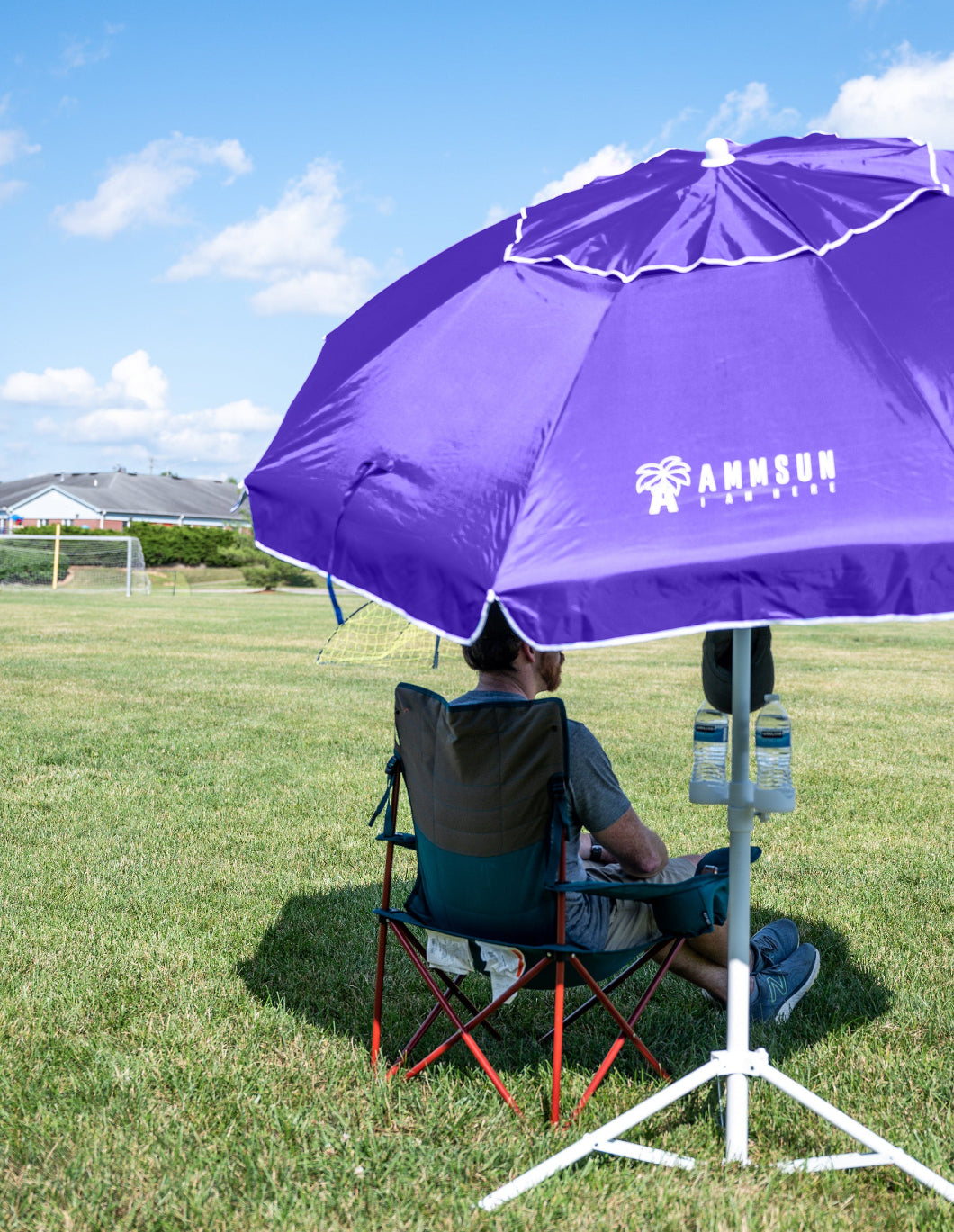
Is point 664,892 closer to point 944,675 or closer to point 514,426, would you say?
point 514,426

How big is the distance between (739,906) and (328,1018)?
5.23ft

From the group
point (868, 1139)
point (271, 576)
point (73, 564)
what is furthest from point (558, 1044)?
point (271, 576)

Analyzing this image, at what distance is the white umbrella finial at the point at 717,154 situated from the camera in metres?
2.87

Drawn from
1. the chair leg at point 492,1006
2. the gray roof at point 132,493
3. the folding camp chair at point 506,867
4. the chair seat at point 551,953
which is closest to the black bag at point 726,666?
the folding camp chair at point 506,867

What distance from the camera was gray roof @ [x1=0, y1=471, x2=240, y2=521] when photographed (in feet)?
280

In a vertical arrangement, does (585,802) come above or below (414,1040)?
above

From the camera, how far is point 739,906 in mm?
2969

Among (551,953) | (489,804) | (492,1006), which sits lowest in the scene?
(492,1006)

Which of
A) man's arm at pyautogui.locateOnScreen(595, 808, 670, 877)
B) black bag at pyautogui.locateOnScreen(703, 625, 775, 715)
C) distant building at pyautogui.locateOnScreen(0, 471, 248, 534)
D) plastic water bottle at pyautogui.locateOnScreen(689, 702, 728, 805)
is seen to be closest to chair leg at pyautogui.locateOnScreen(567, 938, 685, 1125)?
man's arm at pyautogui.locateOnScreen(595, 808, 670, 877)

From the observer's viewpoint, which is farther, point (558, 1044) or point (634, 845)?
point (634, 845)

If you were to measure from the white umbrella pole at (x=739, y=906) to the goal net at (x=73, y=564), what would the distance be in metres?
35.6

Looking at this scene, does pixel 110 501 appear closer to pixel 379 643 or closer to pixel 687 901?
pixel 379 643

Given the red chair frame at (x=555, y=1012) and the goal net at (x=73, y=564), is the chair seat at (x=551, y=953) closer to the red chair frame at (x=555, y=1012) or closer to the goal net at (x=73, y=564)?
the red chair frame at (x=555, y=1012)

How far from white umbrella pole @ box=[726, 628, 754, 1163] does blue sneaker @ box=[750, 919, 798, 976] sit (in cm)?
100
